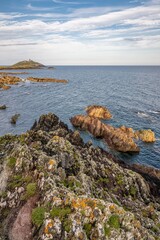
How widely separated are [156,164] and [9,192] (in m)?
36.9

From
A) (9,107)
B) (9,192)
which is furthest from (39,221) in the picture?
(9,107)

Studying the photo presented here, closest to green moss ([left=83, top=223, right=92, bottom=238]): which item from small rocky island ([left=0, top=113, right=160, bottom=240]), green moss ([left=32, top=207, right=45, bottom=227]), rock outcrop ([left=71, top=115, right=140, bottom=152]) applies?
small rocky island ([left=0, top=113, right=160, bottom=240])

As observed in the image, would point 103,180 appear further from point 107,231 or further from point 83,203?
point 107,231

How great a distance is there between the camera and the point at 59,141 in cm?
3350

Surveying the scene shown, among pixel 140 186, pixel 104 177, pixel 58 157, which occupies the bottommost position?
pixel 140 186

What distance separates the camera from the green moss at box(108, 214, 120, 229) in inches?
686

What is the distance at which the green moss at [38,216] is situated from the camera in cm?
1816

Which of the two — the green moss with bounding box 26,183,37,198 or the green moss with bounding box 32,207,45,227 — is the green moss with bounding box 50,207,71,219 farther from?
the green moss with bounding box 26,183,37,198

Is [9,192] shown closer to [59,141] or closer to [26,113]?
[59,141]

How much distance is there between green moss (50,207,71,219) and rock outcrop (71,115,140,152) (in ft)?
135

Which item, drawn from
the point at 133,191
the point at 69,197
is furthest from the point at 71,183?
the point at 133,191

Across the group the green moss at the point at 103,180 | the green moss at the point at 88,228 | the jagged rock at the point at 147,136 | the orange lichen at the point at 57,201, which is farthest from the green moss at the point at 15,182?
the jagged rock at the point at 147,136

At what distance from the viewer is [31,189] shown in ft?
71.0

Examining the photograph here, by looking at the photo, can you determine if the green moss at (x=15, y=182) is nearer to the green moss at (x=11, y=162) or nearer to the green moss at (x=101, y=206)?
the green moss at (x=11, y=162)
